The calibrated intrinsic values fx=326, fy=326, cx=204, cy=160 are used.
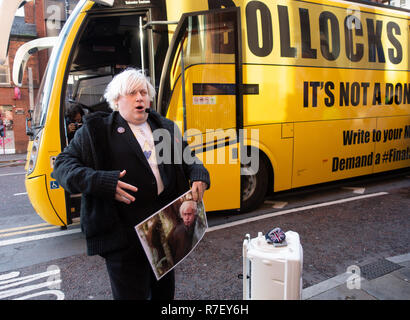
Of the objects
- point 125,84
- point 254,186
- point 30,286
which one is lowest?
point 30,286

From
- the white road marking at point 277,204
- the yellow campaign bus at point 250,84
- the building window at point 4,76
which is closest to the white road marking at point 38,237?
the yellow campaign bus at point 250,84

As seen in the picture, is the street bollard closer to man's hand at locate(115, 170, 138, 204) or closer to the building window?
man's hand at locate(115, 170, 138, 204)

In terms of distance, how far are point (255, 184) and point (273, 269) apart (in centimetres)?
334

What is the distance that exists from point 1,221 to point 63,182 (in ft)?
14.7

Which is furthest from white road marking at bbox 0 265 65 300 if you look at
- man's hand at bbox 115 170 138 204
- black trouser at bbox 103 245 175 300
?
man's hand at bbox 115 170 138 204

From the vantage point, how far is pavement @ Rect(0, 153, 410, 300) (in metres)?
2.73

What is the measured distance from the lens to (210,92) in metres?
4.50

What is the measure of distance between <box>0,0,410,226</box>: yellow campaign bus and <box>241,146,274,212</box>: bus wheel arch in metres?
0.02

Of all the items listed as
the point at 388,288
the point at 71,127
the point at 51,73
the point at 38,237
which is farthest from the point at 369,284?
the point at 71,127

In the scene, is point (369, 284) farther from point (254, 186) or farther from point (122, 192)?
point (254, 186)

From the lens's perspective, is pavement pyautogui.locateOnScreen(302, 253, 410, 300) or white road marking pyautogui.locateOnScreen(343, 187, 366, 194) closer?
pavement pyautogui.locateOnScreen(302, 253, 410, 300)

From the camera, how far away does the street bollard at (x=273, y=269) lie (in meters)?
1.95
